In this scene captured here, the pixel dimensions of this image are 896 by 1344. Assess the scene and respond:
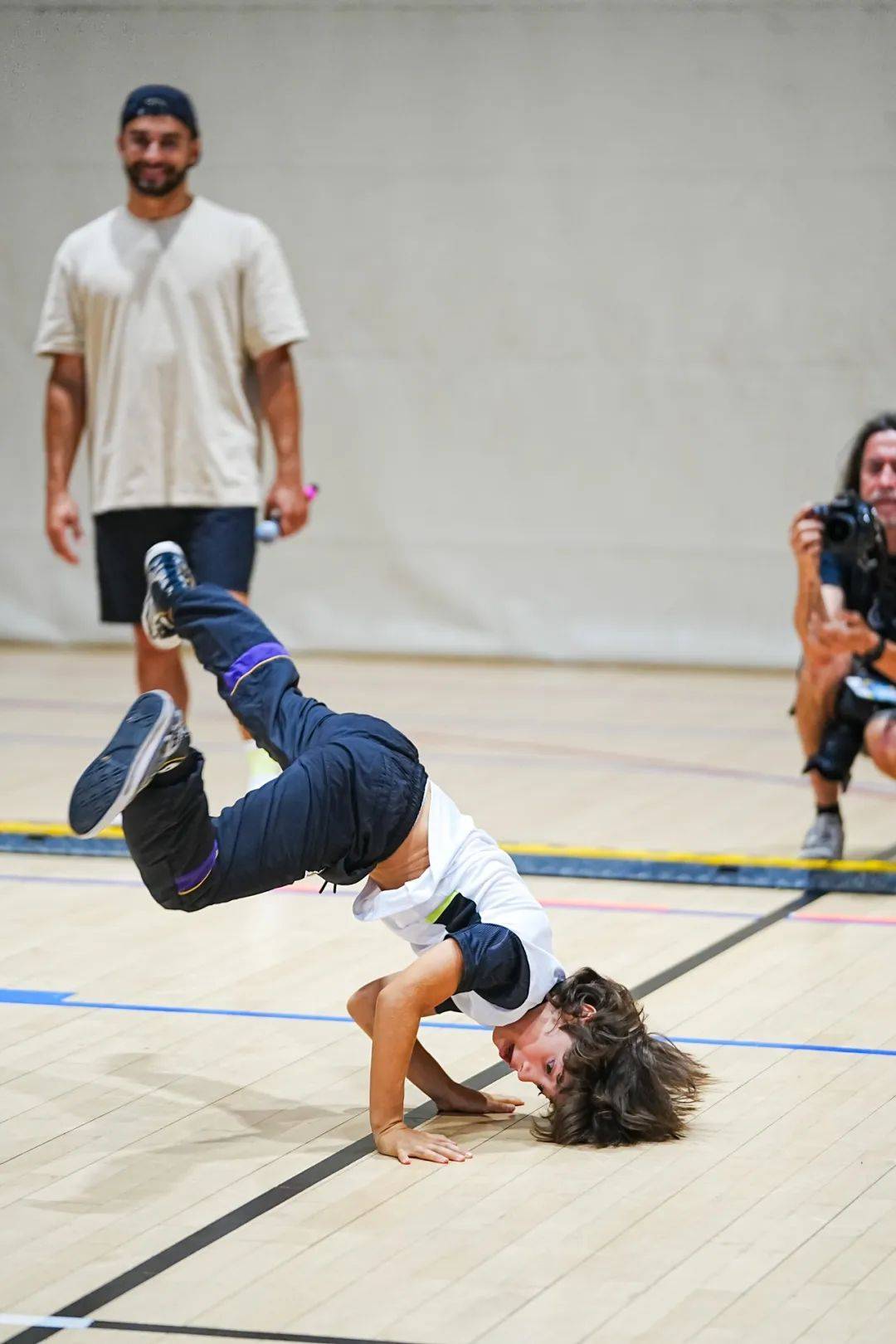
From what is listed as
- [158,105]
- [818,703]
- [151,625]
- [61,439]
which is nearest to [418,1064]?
[151,625]

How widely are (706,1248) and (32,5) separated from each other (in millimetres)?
8096

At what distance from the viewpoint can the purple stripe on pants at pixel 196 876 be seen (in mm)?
3322

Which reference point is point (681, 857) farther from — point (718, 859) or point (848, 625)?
point (848, 625)

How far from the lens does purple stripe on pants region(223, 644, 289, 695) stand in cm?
387

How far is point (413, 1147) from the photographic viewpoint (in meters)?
3.25

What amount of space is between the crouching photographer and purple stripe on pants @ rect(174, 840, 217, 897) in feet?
7.08

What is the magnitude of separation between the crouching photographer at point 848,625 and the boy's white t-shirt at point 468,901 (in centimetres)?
181

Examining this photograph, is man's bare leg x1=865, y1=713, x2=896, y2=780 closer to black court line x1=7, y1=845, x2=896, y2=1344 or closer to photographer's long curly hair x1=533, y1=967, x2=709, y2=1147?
black court line x1=7, y1=845, x2=896, y2=1344

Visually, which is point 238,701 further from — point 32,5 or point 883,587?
point 32,5

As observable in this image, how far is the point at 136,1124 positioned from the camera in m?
3.46

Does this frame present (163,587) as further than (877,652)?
No

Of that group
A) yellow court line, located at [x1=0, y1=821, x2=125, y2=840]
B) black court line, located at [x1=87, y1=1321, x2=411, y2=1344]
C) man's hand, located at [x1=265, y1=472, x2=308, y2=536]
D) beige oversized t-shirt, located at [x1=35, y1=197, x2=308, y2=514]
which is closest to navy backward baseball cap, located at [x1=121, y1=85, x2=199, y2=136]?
beige oversized t-shirt, located at [x1=35, y1=197, x2=308, y2=514]

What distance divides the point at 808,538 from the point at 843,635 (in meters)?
0.25

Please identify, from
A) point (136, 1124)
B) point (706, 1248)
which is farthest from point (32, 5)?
point (706, 1248)
